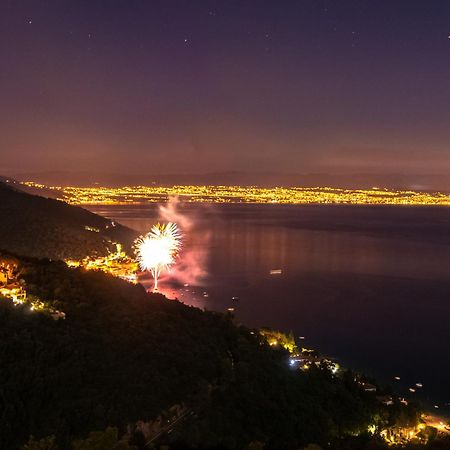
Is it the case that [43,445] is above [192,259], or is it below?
above

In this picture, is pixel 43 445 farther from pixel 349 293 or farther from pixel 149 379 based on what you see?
pixel 349 293

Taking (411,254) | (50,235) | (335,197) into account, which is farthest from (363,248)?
(335,197)

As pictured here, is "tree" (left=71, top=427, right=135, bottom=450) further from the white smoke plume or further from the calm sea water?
the white smoke plume

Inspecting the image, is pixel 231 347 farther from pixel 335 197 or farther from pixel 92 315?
pixel 335 197

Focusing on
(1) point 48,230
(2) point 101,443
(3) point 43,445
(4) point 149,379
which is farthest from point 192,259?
(2) point 101,443

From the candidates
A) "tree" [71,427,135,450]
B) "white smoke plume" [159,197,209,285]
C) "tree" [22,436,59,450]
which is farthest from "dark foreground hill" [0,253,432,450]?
"white smoke plume" [159,197,209,285]

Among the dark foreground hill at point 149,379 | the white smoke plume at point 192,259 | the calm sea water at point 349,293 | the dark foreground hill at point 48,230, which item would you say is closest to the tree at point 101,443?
the dark foreground hill at point 149,379

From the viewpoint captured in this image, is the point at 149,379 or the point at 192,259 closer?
the point at 149,379
